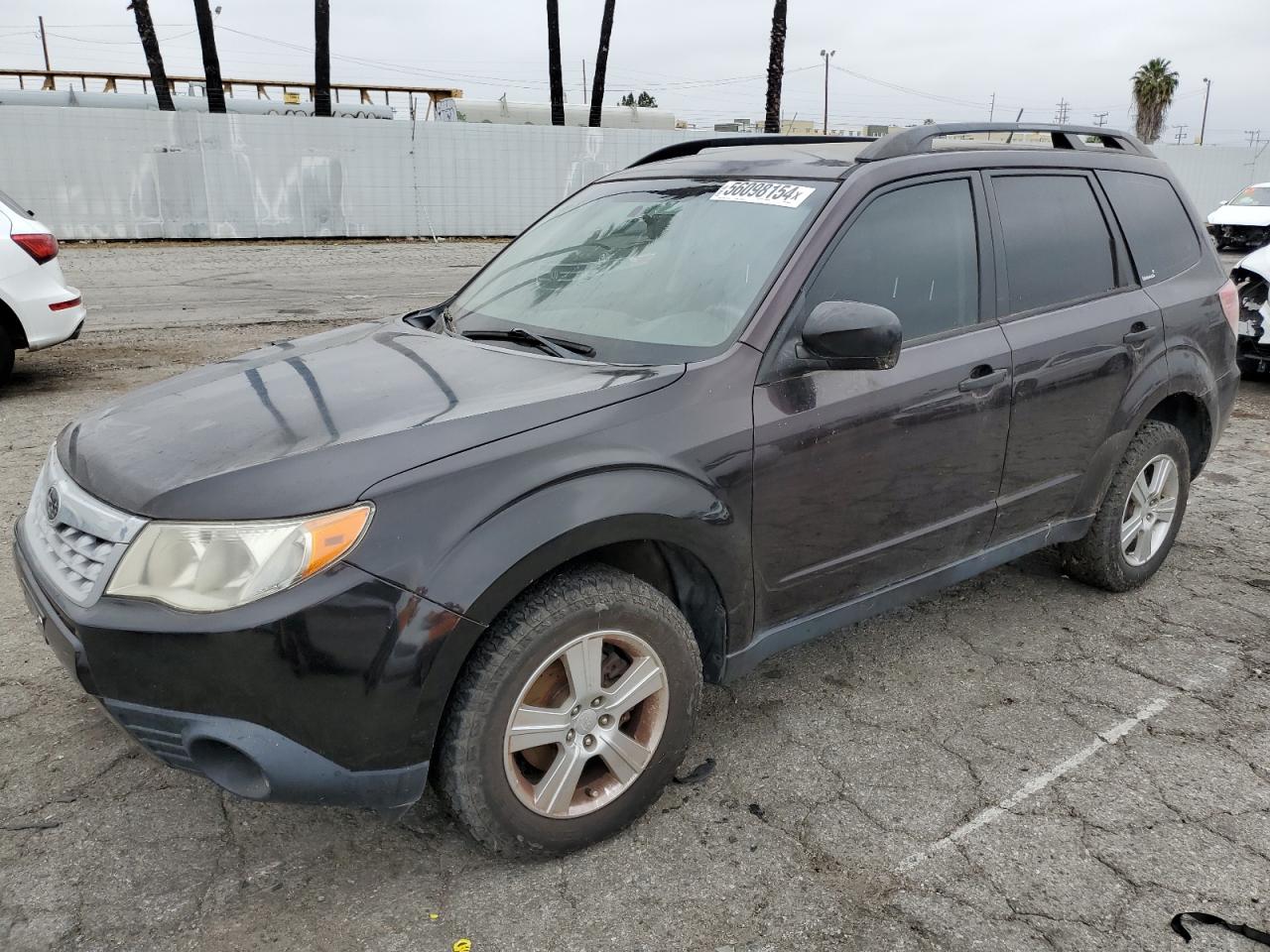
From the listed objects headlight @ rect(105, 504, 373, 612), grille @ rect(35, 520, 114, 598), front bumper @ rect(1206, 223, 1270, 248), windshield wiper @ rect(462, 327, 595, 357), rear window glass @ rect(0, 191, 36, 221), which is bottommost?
front bumper @ rect(1206, 223, 1270, 248)

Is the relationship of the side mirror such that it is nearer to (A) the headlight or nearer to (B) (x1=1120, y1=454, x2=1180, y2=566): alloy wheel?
(A) the headlight

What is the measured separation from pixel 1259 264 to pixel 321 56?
21.5 metres

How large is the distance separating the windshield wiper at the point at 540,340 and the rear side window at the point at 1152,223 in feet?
7.65

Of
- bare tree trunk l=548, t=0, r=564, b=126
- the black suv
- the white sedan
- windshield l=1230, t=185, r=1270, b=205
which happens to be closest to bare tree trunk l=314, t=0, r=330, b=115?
bare tree trunk l=548, t=0, r=564, b=126

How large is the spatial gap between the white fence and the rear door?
21.3 metres

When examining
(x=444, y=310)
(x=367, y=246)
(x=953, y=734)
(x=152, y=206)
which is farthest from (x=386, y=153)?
(x=953, y=734)

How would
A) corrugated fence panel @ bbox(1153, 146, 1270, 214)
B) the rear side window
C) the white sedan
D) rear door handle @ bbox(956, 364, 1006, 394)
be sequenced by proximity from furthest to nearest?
corrugated fence panel @ bbox(1153, 146, 1270, 214) → the white sedan → the rear side window → rear door handle @ bbox(956, 364, 1006, 394)

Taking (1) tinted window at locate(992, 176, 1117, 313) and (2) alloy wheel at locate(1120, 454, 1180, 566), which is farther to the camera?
(2) alloy wheel at locate(1120, 454, 1180, 566)

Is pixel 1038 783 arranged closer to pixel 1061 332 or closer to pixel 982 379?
pixel 982 379

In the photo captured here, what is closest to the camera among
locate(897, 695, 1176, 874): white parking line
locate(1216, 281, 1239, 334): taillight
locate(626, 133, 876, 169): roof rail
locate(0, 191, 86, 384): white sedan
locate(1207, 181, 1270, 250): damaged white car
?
locate(897, 695, 1176, 874): white parking line

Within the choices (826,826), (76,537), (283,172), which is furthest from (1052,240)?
(283,172)

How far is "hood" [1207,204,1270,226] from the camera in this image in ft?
66.4

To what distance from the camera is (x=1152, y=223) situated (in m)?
4.12

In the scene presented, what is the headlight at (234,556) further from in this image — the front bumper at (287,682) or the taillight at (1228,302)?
the taillight at (1228,302)
